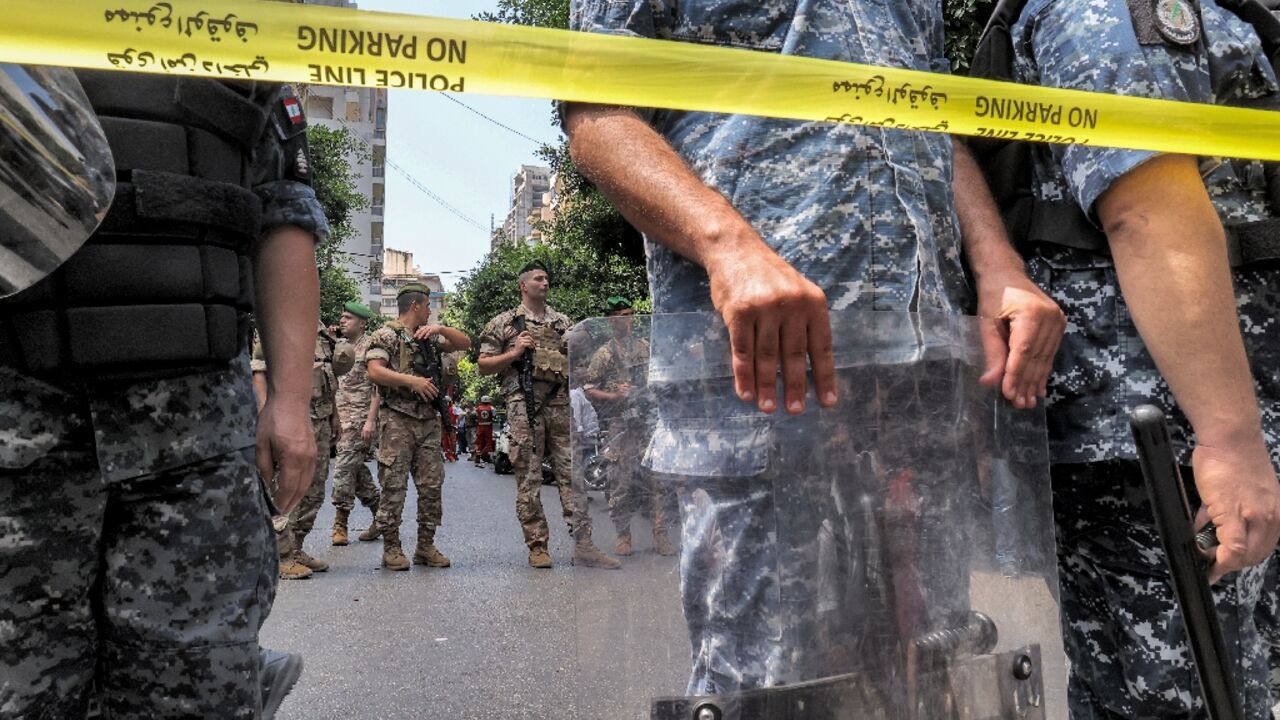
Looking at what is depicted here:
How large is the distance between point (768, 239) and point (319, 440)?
6616 mm

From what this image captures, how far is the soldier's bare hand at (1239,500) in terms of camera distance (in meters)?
1.32

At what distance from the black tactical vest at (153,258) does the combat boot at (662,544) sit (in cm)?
83

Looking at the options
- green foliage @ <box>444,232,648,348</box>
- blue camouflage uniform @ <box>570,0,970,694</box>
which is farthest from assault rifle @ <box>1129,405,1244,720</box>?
green foliage @ <box>444,232,648,348</box>

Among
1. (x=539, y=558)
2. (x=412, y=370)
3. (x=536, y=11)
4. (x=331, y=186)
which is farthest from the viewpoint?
(x=331, y=186)

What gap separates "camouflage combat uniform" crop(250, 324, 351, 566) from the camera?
6.08m

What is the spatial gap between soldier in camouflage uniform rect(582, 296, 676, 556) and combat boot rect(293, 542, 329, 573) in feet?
18.0

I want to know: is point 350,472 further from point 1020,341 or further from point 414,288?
point 1020,341

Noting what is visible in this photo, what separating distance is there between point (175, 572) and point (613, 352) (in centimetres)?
80

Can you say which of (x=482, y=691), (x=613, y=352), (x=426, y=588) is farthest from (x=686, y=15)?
(x=426, y=588)

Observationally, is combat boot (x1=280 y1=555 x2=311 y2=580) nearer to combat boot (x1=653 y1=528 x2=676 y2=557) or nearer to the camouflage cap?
the camouflage cap

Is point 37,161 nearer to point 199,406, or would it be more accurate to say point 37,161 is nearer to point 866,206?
point 199,406

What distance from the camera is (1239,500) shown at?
1.35 meters

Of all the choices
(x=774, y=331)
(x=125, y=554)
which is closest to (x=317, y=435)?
(x=125, y=554)

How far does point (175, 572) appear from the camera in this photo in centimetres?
146
